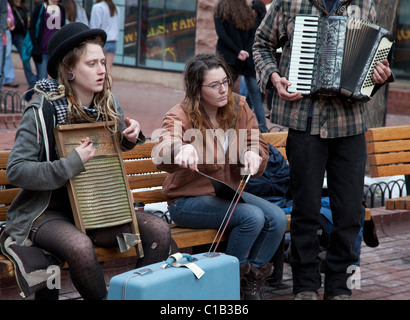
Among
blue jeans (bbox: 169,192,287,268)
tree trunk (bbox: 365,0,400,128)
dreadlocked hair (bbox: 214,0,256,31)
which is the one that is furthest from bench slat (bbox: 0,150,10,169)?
dreadlocked hair (bbox: 214,0,256,31)

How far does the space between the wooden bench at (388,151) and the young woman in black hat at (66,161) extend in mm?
2347

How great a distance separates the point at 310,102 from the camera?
13.8 ft

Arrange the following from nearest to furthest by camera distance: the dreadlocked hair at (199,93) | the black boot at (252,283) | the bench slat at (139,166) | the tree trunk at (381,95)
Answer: the black boot at (252,283) → the dreadlocked hair at (199,93) → the bench slat at (139,166) → the tree trunk at (381,95)

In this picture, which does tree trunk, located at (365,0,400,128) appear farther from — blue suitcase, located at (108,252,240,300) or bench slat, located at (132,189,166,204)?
blue suitcase, located at (108,252,240,300)

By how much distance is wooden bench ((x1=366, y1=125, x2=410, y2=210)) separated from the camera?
18.9 feet

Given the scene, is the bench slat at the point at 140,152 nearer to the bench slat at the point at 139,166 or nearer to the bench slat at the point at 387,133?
the bench slat at the point at 139,166

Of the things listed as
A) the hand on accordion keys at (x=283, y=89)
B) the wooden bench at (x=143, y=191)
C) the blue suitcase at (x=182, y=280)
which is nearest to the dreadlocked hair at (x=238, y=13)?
the wooden bench at (x=143, y=191)

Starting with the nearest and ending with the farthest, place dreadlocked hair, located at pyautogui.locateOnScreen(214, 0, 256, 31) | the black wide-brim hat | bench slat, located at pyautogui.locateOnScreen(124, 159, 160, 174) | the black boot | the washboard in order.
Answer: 1. the washboard
2. the black wide-brim hat
3. the black boot
4. bench slat, located at pyautogui.locateOnScreen(124, 159, 160, 174)
5. dreadlocked hair, located at pyautogui.locateOnScreen(214, 0, 256, 31)

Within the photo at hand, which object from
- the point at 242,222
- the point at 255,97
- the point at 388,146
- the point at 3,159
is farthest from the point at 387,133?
the point at 255,97

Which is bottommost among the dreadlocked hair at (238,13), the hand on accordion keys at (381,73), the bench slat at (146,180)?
the bench slat at (146,180)

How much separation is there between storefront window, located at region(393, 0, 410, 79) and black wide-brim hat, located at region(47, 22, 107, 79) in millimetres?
10575

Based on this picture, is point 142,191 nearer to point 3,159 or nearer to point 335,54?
point 3,159

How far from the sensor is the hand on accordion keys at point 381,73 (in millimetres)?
4121

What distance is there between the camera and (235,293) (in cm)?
336
